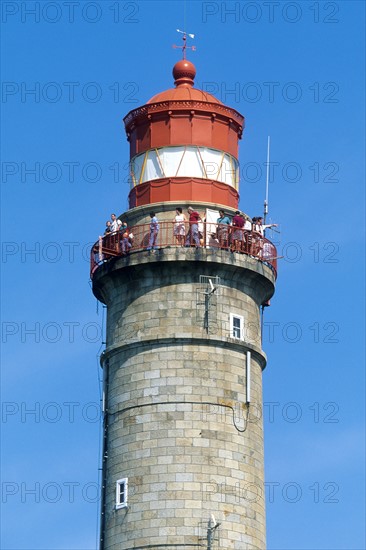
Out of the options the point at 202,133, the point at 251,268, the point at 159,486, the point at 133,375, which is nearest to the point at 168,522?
the point at 159,486

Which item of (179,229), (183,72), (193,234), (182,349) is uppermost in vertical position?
(183,72)

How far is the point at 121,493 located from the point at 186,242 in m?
9.07

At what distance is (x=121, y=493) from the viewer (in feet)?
184

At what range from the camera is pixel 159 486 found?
181ft

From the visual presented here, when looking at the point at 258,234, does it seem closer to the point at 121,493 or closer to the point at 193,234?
the point at 193,234

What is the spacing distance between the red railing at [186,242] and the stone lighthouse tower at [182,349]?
0.06 meters

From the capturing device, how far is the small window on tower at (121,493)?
183ft

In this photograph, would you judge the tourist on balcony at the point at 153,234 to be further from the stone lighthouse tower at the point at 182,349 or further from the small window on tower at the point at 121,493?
the small window on tower at the point at 121,493

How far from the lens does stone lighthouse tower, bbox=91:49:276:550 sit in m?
55.2

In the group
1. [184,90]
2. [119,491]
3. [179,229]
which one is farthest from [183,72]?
[119,491]

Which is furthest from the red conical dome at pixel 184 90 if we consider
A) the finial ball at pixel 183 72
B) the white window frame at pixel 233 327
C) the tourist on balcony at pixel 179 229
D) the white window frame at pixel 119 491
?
the white window frame at pixel 119 491

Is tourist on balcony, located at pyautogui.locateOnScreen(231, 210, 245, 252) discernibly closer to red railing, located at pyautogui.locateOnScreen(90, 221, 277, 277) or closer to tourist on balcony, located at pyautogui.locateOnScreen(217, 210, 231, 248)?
red railing, located at pyautogui.locateOnScreen(90, 221, 277, 277)

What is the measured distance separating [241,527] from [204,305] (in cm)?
782

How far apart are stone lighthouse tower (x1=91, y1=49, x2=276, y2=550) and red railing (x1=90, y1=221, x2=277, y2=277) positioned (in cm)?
6
